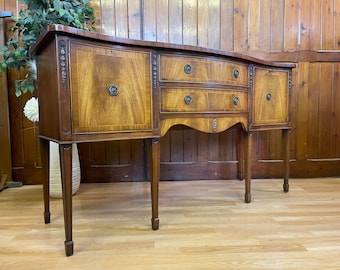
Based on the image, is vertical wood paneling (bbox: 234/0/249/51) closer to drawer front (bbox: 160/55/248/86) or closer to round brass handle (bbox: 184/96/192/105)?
drawer front (bbox: 160/55/248/86)

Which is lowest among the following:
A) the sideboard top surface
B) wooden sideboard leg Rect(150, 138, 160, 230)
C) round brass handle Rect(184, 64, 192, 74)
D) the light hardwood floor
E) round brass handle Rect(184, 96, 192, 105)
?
the light hardwood floor

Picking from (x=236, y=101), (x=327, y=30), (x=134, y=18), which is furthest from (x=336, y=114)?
(x=134, y=18)

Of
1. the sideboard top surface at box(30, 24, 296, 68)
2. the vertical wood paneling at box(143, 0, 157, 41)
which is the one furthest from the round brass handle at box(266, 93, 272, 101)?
the vertical wood paneling at box(143, 0, 157, 41)

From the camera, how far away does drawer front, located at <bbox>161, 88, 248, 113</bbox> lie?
1271 millimetres

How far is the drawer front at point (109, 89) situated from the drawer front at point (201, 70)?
0.11 m

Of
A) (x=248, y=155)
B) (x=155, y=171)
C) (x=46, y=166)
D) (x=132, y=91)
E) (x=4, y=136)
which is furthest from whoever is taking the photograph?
(x=4, y=136)

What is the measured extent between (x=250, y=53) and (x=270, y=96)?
2.02ft

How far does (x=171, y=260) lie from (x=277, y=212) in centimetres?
75

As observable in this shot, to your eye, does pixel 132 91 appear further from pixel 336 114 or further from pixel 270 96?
pixel 336 114

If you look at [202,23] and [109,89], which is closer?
[109,89]

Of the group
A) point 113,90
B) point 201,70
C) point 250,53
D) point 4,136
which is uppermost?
point 250,53

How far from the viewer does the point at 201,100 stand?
1.37m

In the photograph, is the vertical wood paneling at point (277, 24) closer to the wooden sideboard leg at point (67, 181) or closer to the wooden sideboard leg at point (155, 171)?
the wooden sideboard leg at point (155, 171)

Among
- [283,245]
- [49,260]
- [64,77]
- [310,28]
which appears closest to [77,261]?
[49,260]
